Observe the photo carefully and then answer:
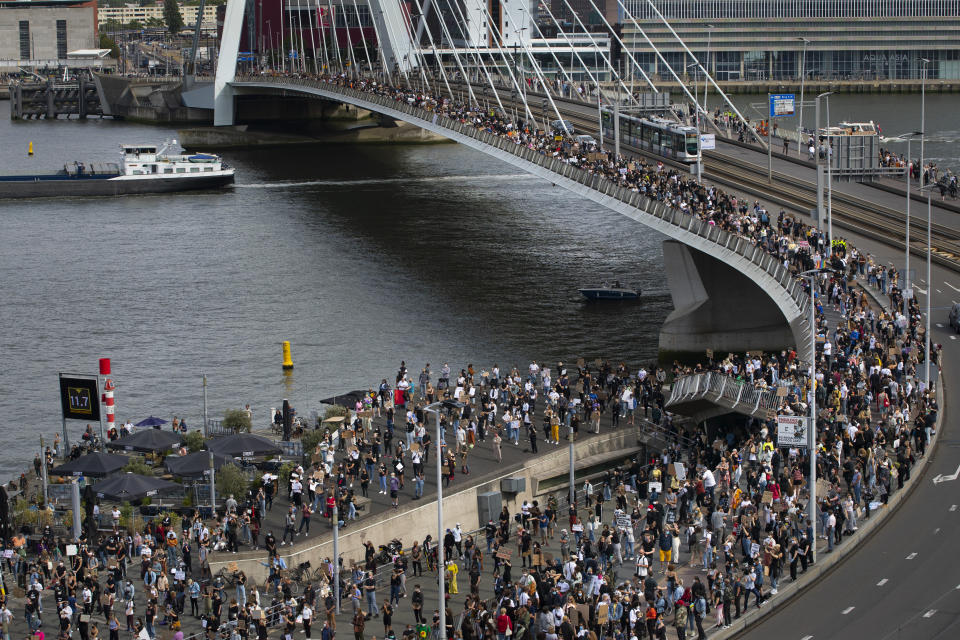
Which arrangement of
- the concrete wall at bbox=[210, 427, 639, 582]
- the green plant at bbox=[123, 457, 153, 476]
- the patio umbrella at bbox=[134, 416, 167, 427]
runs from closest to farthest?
the concrete wall at bbox=[210, 427, 639, 582] → the green plant at bbox=[123, 457, 153, 476] → the patio umbrella at bbox=[134, 416, 167, 427]

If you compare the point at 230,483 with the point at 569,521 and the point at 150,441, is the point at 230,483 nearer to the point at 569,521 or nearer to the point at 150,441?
the point at 150,441

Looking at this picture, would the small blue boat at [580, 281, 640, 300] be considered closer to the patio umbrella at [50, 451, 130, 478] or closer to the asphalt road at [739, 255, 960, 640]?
the patio umbrella at [50, 451, 130, 478]

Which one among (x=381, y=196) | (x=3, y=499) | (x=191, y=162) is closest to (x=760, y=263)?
(x=3, y=499)

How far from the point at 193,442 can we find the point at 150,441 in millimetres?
1128

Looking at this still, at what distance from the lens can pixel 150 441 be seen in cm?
3881

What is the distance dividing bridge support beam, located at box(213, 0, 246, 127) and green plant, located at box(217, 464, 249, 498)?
9516 cm

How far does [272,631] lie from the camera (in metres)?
28.0

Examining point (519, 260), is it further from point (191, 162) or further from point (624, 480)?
point (191, 162)

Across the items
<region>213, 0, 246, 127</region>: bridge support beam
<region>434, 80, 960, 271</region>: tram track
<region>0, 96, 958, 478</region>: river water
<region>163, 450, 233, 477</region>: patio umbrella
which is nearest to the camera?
<region>163, 450, 233, 477</region>: patio umbrella

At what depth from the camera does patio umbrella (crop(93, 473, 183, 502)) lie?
34.5 meters

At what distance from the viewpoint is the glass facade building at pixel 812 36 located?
562 feet

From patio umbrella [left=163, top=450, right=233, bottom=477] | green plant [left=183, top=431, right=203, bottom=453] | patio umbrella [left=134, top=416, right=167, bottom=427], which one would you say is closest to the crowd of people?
patio umbrella [left=163, top=450, right=233, bottom=477]

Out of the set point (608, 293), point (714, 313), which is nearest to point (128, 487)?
point (714, 313)

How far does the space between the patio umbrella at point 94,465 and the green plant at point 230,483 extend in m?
2.83
